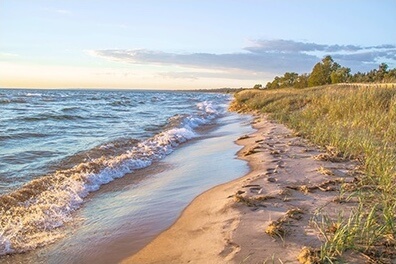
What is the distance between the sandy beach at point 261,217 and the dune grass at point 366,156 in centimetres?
20

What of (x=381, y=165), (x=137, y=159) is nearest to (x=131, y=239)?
(x=381, y=165)

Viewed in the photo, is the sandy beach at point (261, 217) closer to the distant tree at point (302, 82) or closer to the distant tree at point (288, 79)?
the distant tree at point (302, 82)

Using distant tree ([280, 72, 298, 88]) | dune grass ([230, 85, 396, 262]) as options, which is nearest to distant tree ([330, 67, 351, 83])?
distant tree ([280, 72, 298, 88])

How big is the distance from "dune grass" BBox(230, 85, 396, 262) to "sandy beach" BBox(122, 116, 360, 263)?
198mm

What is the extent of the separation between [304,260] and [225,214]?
68.2 inches

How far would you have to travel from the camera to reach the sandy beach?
3.77 m

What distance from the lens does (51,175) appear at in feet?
26.6

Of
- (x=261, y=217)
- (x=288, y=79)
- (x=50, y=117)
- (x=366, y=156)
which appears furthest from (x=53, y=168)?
(x=288, y=79)

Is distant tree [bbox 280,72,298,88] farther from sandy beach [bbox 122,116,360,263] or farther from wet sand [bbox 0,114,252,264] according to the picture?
sandy beach [bbox 122,116,360,263]

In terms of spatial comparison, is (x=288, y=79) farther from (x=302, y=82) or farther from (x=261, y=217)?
(x=261, y=217)

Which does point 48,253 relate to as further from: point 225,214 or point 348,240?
point 348,240

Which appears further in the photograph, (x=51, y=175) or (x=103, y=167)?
(x=103, y=167)

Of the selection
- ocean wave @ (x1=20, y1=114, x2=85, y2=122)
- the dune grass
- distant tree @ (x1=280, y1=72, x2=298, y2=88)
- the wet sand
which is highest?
distant tree @ (x1=280, y1=72, x2=298, y2=88)

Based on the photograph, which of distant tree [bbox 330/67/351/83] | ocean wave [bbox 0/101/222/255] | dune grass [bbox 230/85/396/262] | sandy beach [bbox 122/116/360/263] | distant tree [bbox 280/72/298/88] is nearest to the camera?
dune grass [bbox 230/85/396/262]
